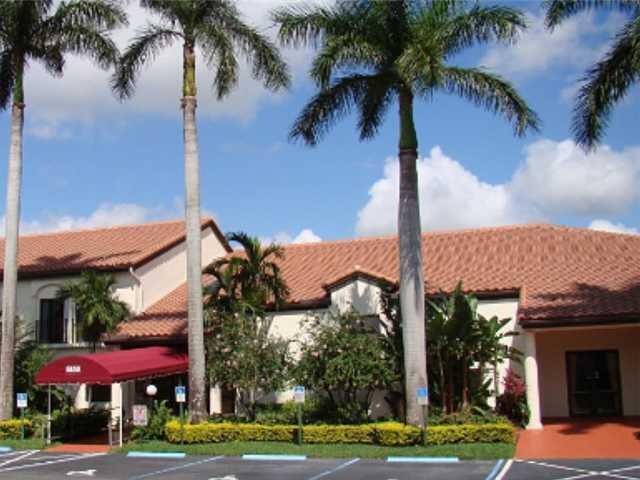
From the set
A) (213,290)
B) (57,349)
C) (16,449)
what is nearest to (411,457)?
(213,290)

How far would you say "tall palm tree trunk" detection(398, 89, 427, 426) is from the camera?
65.8ft

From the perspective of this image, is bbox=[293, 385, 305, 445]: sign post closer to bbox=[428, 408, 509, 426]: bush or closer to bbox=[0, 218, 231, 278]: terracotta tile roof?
bbox=[428, 408, 509, 426]: bush

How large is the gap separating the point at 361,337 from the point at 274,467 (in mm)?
5100

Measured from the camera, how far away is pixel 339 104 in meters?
21.9

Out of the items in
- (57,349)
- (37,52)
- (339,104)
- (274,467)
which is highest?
(37,52)

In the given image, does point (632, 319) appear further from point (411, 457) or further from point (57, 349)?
point (57, 349)

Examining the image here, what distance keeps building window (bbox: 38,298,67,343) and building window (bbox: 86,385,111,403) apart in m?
2.36

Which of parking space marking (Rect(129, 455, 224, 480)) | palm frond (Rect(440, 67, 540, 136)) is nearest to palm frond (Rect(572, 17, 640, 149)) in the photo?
palm frond (Rect(440, 67, 540, 136))

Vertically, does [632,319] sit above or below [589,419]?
above

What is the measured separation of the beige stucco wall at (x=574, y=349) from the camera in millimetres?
23812

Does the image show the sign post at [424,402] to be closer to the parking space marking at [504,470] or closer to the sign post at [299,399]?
the parking space marking at [504,470]

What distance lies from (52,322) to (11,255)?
18.5ft

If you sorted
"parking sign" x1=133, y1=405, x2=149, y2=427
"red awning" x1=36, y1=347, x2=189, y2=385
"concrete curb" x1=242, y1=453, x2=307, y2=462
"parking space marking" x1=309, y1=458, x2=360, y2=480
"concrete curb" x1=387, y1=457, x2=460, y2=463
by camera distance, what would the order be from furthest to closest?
1. "red awning" x1=36, y1=347, x2=189, y2=385
2. "parking sign" x1=133, y1=405, x2=149, y2=427
3. "concrete curb" x1=242, y1=453, x2=307, y2=462
4. "concrete curb" x1=387, y1=457, x2=460, y2=463
5. "parking space marking" x1=309, y1=458, x2=360, y2=480

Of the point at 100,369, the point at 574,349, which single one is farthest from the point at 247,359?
the point at 574,349
